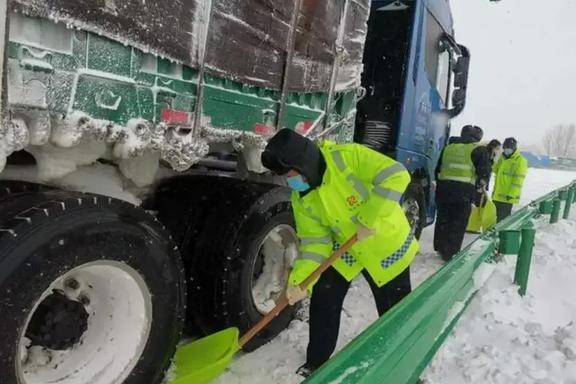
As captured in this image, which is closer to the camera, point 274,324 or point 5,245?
point 5,245

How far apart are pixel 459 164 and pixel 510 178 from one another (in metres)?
→ 2.70

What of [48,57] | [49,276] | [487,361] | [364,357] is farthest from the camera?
[487,361]

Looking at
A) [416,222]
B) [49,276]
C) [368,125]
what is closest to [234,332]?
[49,276]

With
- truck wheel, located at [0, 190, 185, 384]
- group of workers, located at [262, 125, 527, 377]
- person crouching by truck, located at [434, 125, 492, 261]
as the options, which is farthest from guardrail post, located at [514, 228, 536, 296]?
truck wheel, located at [0, 190, 185, 384]

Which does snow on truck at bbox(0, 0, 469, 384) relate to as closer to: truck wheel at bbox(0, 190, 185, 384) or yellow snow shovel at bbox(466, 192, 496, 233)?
truck wheel at bbox(0, 190, 185, 384)

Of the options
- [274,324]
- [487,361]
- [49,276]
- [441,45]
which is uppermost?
[441,45]

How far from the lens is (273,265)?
12.2 feet

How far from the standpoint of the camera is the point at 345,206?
112 inches

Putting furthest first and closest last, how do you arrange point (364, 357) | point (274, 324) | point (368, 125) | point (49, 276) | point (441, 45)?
point (441, 45)
point (368, 125)
point (274, 324)
point (49, 276)
point (364, 357)

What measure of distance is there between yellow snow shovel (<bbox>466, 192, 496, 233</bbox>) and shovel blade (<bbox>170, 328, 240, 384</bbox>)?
576 cm

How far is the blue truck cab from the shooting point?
5.57 m

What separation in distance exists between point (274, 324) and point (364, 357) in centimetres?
230

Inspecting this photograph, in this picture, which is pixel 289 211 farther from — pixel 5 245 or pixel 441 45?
pixel 441 45

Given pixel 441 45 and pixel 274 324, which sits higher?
pixel 441 45
